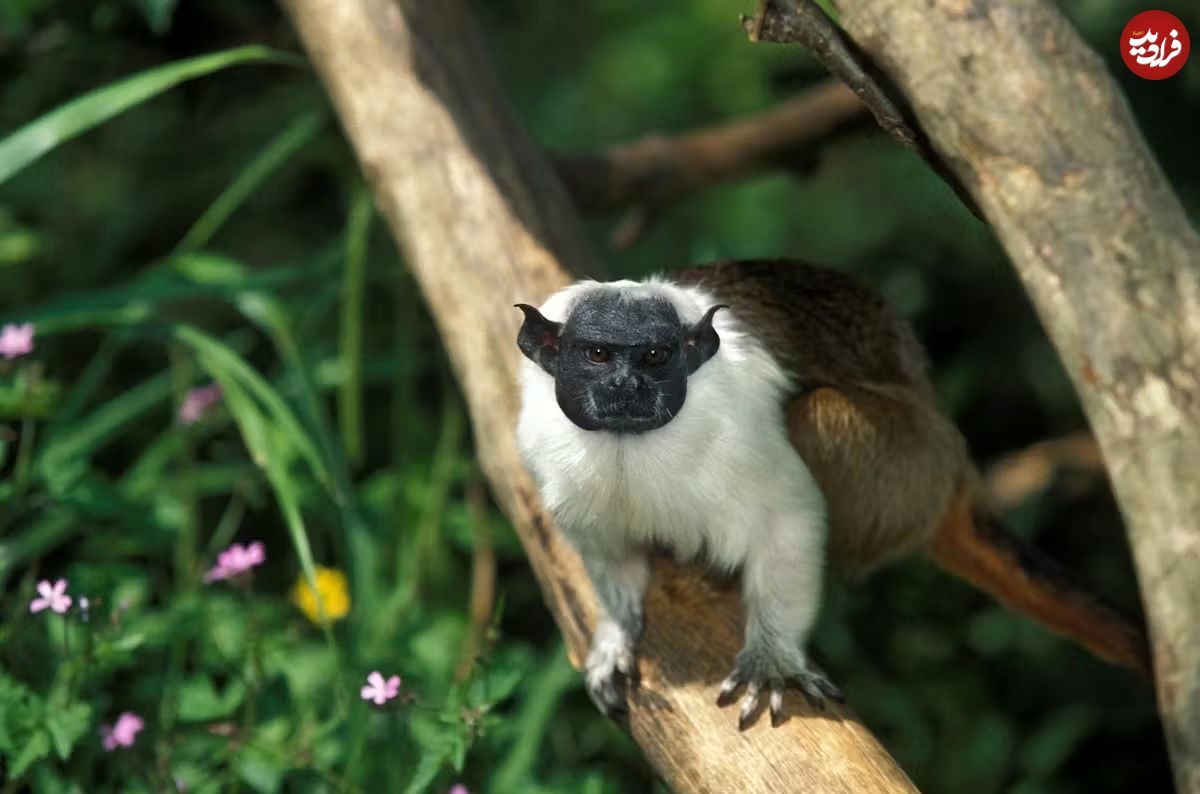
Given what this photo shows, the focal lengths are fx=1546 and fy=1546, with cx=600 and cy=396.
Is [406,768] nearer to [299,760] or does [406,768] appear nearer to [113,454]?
[299,760]

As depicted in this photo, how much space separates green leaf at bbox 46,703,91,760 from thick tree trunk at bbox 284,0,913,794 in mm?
909

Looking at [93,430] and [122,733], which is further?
[93,430]

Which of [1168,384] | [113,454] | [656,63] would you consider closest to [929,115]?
[1168,384]

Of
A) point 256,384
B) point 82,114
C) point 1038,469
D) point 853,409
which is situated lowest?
point 1038,469

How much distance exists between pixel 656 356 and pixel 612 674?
0.65m

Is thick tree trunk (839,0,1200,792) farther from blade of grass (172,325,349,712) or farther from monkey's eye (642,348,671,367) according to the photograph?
blade of grass (172,325,349,712)

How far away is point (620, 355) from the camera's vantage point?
256 centimetres

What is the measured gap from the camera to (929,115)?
224cm

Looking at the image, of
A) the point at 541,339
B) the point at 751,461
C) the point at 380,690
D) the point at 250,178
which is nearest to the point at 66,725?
the point at 380,690

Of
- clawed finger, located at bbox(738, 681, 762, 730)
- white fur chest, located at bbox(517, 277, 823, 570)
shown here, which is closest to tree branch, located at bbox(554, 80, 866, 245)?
white fur chest, located at bbox(517, 277, 823, 570)

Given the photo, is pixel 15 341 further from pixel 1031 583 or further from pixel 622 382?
pixel 1031 583

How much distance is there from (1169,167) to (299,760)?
304 centimetres

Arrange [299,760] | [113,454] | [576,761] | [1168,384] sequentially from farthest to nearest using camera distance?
1. [113,454]
2. [576,761]
3. [299,760]
4. [1168,384]

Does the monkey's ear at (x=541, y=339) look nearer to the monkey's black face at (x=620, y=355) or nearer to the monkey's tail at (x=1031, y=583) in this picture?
the monkey's black face at (x=620, y=355)
